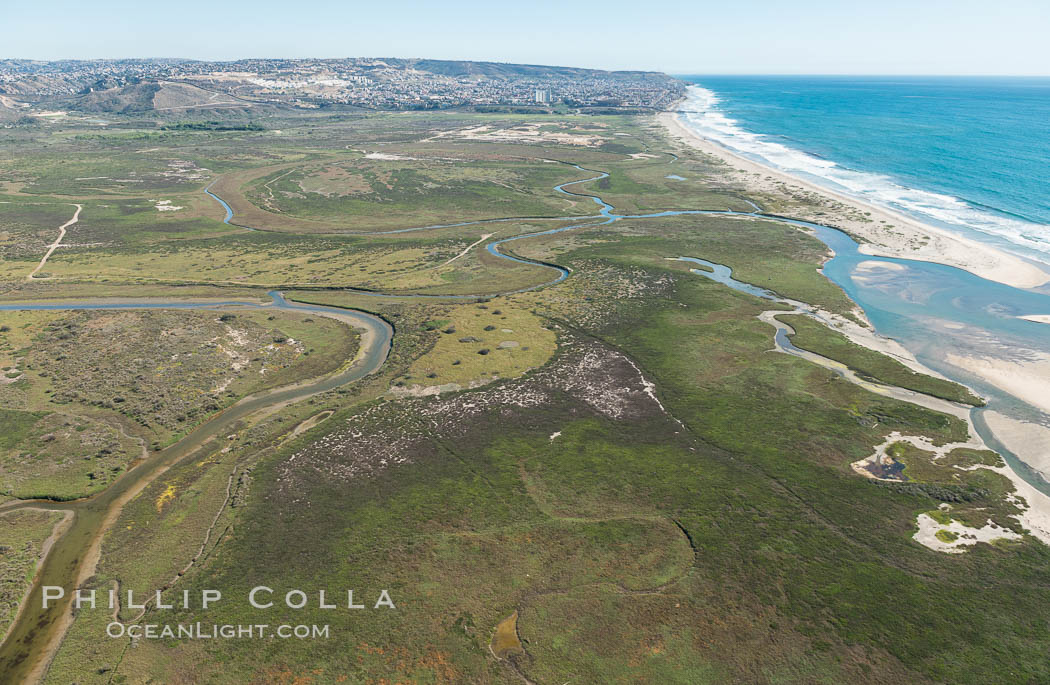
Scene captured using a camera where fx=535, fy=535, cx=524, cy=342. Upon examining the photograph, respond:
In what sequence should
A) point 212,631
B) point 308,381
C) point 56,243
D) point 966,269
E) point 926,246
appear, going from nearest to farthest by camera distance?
1. point 212,631
2. point 308,381
3. point 966,269
4. point 926,246
5. point 56,243

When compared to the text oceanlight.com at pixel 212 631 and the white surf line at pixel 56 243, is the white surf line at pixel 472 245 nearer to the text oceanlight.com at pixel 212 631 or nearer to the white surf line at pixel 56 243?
the white surf line at pixel 56 243

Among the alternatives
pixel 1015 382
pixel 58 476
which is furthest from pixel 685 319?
pixel 58 476

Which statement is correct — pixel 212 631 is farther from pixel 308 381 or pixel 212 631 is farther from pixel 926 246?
pixel 926 246

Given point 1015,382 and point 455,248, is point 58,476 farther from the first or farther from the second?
point 1015,382

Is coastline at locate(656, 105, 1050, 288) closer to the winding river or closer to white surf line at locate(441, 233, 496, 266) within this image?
the winding river

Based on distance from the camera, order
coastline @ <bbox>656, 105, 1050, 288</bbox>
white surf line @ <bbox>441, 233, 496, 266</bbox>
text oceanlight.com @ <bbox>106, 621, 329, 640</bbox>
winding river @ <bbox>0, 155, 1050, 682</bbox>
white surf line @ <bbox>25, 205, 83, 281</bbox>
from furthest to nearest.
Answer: white surf line @ <bbox>441, 233, 496, 266</bbox>
white surf line @ <bbox>25, 205, 83, 281</bbox>
coastline @ <bbox>656, 105, 1050, 288</bbox>
winding river @ <bbox>0, 155, 1050, 682</bbox>
text oceanlight.com @ <bbox>106, 621, 329, 640</bbox>

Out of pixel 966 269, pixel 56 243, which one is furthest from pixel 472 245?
pixel 966 269

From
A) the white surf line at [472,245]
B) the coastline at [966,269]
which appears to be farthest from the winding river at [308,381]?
the white surf line at [472,245]

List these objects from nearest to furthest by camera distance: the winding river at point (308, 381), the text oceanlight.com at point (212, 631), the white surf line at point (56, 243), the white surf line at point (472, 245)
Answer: the text oceanlight.com at point (212, 631), the winding river at point (308, 381), the white surf line at point (56, 243), the white surf line at point (472, 245)

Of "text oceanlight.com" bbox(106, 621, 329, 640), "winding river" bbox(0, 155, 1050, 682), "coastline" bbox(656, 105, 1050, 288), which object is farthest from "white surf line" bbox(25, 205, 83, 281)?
"coastline" bbox(656, 105, 1050, 288)
